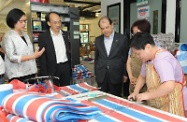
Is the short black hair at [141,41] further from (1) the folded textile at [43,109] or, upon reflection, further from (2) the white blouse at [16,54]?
(2) the white blouse at [16,54]

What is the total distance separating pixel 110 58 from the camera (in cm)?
237

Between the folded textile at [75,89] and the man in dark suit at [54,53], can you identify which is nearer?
the folded textile at [75,89]

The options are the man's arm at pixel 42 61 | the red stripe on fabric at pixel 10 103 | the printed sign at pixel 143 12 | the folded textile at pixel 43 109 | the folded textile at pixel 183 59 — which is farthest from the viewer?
the printed sign at pixel 143 12

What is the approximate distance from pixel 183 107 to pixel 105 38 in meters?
1.24

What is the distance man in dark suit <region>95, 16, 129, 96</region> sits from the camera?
2.37 meters

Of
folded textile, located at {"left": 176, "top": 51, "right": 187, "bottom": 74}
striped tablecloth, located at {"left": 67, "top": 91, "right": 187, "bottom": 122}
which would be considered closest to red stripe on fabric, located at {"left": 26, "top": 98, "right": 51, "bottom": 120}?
striped tablecloth, located at {"left": 67, "top": 91, "right": 187, "bottom": 122}

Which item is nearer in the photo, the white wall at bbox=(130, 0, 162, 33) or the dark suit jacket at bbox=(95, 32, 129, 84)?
the dark suit jacket at bbox=(95, 32, 129, 84)

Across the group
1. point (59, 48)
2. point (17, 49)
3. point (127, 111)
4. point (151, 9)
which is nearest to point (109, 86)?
point (59, 48)

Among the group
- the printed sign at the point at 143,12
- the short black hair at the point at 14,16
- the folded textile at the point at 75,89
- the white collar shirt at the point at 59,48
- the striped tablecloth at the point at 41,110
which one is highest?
the printed sign at the point at 143,12

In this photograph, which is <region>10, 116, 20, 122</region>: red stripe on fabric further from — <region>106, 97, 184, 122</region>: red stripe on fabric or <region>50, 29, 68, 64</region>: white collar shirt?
<region>50, 29, 68, 64</region>: white collar shirt

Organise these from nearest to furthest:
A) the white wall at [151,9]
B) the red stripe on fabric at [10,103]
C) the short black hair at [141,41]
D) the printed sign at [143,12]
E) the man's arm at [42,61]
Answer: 1. the red stripe on fabric at [10,103]
2. the short black hair at [141,41]
3. the man's arm at [42,61]
4. the white wall at [151,9]
5. the printed sign at [143,12]

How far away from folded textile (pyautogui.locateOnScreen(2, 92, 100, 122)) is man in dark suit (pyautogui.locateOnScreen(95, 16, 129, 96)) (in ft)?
4.57

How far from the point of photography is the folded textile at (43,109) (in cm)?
82

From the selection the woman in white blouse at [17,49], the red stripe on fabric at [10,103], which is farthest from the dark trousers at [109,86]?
the red stripe on fabric at [10,103]
